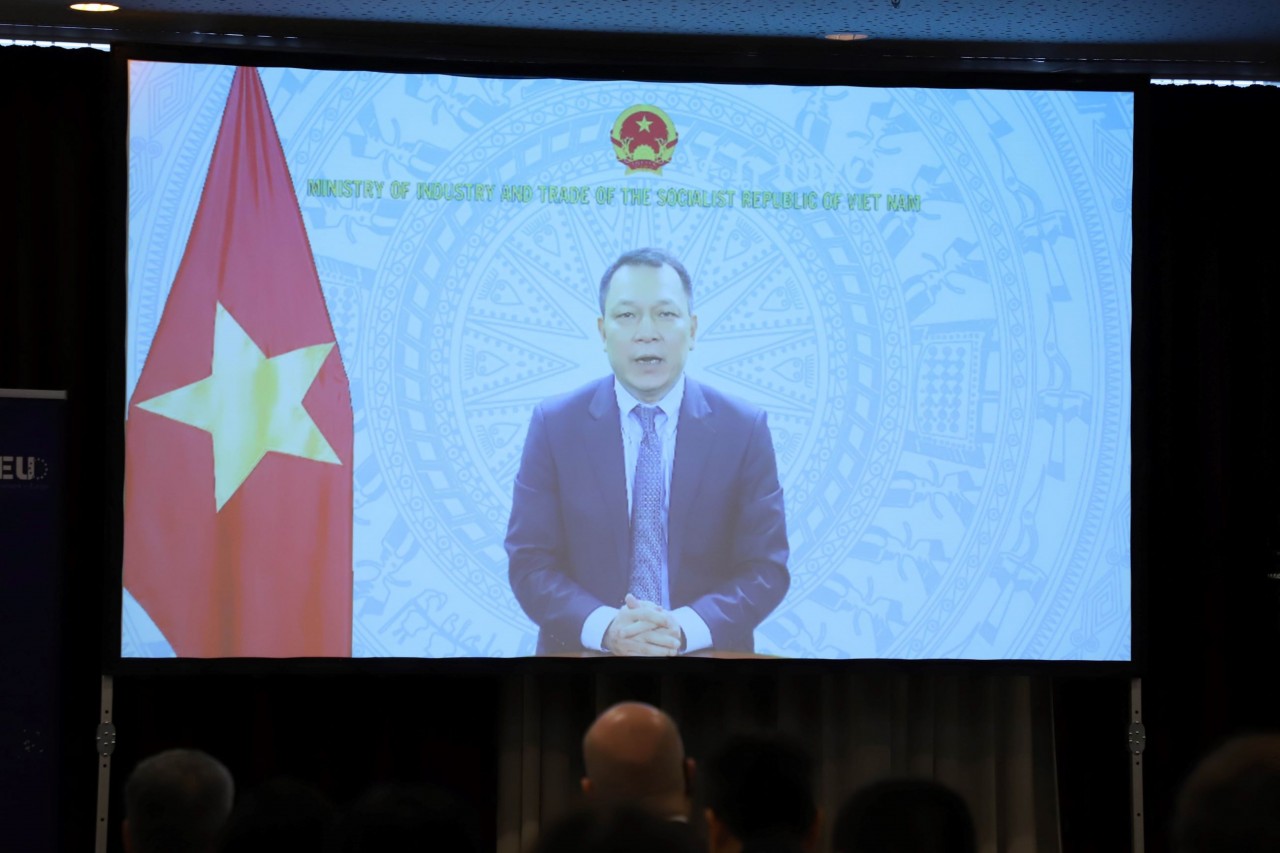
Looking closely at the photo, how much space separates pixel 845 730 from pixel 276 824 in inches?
144

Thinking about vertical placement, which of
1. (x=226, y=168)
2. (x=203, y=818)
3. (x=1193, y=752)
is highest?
(x=226, y=168)

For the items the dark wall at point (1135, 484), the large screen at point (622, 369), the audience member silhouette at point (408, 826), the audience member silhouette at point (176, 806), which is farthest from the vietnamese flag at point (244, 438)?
the audience member silhouette at point (408, 826)

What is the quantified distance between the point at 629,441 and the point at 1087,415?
4.84 ft

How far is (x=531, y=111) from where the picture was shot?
5184 mm

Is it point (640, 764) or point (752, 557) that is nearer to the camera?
point (640, 764)

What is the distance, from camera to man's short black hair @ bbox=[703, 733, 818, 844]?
2684mm

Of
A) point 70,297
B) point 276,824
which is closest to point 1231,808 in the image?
point 276,824

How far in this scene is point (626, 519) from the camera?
520 centimetres

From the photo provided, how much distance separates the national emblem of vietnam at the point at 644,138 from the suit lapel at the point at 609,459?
69 cm

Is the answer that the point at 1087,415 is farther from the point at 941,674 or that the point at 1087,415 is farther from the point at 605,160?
the point at 605,160

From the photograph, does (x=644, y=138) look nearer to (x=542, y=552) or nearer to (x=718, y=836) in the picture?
(x=542, y=552)

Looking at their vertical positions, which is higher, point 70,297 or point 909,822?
point 70,297

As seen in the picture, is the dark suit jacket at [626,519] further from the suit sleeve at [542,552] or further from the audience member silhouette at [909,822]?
the audience member silhouette at [909,822]

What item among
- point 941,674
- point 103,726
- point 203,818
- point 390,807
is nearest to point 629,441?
point 941,674
